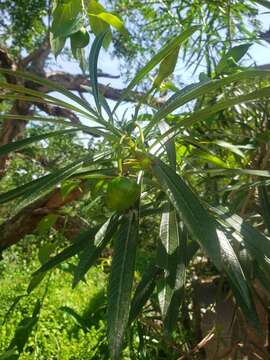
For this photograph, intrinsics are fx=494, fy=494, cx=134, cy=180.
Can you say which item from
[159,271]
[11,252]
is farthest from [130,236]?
[11,252]

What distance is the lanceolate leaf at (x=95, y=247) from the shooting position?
2.69 feet

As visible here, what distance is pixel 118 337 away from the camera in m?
0.62

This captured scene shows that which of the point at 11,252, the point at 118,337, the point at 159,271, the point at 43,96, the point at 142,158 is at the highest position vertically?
the point at 11,252

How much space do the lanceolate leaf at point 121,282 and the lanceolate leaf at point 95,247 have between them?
0.28 ft

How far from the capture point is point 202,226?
628 millimetres

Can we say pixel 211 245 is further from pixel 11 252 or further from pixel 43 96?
pixel 11 252

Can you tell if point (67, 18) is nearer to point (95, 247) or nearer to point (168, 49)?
point (168, 49)

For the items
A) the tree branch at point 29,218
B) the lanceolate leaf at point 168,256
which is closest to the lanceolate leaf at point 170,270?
the lanceolate leaf at point 168,256

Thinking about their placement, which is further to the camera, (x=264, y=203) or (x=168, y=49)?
(x=264, y=203)

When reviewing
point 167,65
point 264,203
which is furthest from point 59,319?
point 167,65

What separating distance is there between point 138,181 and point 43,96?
21cm

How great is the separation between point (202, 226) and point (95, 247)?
0.28 metres

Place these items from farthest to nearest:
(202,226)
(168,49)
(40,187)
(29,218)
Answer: (29,218) < (168,49) < (40,187) < (202,226)

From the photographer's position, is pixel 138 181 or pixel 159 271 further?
pixel 159 271
